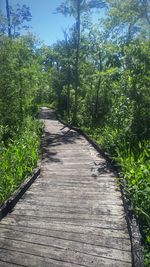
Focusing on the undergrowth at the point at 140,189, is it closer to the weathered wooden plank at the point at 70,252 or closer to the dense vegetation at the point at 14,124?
the weathered wooden plank at the point at 70,252

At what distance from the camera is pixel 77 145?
41.8 feet

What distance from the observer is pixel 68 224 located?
18.1 feet

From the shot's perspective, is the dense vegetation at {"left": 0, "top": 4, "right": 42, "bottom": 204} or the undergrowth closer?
the undergrowth

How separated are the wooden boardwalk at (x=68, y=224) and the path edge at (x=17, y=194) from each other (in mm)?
102

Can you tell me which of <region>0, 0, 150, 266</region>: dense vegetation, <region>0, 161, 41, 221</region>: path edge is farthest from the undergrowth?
<region>0, 161, 41, 221</region>: path edge

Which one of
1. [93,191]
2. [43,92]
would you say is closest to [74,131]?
[93,191]

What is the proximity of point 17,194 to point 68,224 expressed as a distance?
1585mm

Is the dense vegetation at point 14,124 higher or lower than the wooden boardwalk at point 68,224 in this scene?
higher

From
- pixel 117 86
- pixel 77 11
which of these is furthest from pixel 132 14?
pixel 117 86

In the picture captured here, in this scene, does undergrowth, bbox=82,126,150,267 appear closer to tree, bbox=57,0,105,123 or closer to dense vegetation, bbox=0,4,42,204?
dense vegetation, bbox=0,4,42,204

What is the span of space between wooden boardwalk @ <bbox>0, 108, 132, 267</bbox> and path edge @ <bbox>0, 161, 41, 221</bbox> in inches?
4.0

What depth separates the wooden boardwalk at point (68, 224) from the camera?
14.7 feet

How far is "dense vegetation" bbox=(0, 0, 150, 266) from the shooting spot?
741cm

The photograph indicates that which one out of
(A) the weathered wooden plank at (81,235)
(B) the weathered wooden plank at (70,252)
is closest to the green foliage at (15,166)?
(A) the weathered wooden plank at (81,235)
